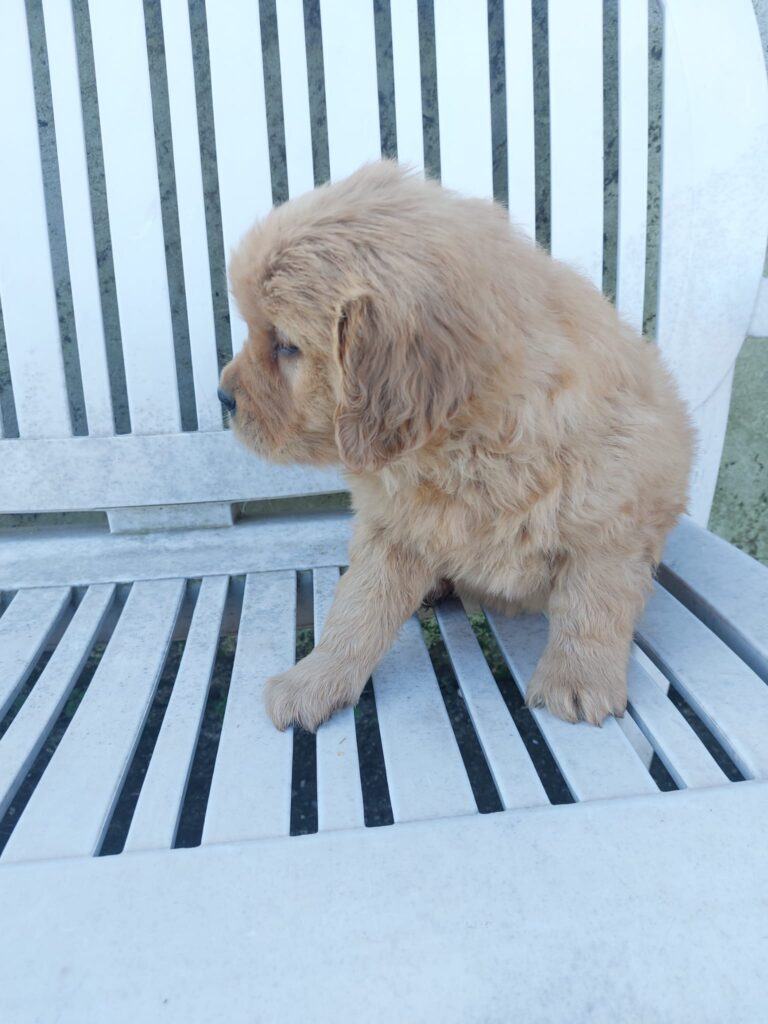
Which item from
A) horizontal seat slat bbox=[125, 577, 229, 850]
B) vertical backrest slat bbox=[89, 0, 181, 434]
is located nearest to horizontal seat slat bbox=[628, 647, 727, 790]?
horizontal seat slat bbox=[125, 577, 229, 850]

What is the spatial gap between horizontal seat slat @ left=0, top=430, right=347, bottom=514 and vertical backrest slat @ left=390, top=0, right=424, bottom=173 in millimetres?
698

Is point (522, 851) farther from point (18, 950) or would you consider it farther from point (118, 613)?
point (118, 613)

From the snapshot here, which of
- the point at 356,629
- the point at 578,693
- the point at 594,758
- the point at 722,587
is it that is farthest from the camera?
the point at 722,587

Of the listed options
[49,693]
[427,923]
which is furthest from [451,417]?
[49,693]

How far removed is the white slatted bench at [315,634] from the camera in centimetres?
79

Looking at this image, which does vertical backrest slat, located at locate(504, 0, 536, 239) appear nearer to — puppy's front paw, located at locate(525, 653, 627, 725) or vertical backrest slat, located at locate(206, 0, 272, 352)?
vertical backrest slat, located at locate(206, 0, 272, 352)

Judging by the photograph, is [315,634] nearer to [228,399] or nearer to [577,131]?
[228,399]

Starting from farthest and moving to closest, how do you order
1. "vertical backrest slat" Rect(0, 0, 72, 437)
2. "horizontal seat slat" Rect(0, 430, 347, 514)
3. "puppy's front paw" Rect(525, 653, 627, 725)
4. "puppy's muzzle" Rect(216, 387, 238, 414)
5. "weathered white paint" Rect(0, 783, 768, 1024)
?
"horizontal seat slat" Rect(0, 430, 347, 514) < "vertical backrest slat" Rect(0, 0, 72, 437) < "puppy's muzzle" Rect(216, 387, 238, 414) < "puppy's front paw" Rect(525, 653, 627, 725) < "weathered white paint" Rect(0, 783, 768, 1024)

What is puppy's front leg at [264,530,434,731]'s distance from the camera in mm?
1195

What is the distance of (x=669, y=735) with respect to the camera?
1093 mm

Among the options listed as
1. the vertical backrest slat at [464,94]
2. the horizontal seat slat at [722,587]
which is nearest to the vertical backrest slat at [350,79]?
the vertical backrest slat at [464,94]

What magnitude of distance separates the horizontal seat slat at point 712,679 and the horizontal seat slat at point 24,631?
0.98m

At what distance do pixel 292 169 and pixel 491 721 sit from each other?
1.18 m

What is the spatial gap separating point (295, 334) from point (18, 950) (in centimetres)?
78
